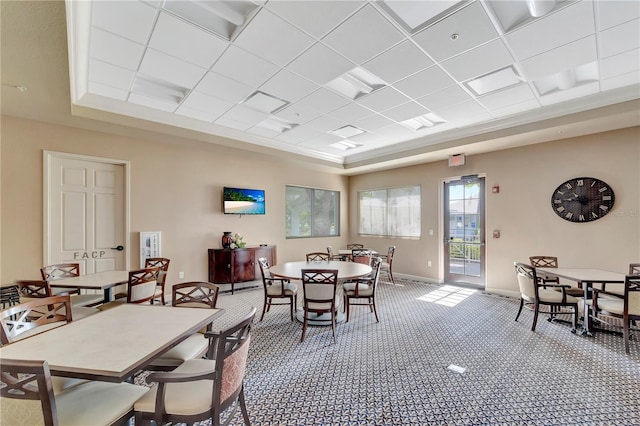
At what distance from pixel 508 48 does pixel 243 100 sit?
128 inches

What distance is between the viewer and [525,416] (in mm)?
2037

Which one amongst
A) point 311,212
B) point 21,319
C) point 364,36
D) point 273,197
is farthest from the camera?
point 311,212

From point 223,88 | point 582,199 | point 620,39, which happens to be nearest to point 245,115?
point 223,88

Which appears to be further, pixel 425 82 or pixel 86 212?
pixel 86 212

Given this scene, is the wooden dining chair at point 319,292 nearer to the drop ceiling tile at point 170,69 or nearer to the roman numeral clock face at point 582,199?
the drop ceiling tile at point 170,69

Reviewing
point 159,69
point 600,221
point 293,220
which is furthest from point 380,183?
point 159,69

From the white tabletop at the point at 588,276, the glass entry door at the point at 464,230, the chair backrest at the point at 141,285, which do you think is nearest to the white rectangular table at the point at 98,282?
the chair backrest at the point at 141,285

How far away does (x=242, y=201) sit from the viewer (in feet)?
19.7

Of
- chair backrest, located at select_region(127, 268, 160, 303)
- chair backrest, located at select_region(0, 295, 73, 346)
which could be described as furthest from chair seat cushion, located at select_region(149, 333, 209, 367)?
chair backrest, located at select_region(127, 268, 160, 303)

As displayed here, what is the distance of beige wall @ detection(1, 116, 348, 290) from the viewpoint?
3.78m

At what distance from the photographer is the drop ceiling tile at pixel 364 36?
7.95ft

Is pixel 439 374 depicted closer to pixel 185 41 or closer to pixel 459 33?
pixel 459 33

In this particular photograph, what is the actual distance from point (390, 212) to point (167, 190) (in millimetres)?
5295

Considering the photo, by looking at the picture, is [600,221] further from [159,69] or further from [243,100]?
[159,69]
